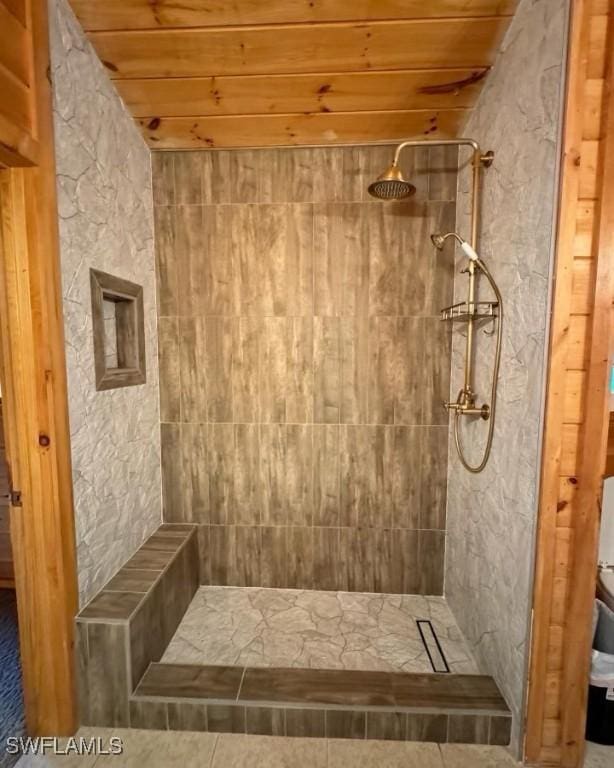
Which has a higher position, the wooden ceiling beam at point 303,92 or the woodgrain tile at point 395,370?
the wooden ceiling beam at point 303,92

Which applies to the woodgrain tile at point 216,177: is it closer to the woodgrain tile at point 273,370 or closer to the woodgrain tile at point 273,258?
the woodgrain tile at point 273,258

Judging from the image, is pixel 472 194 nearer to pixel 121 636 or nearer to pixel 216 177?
pixel 216 177

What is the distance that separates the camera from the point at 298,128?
1679mm

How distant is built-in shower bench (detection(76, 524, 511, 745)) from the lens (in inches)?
48.1

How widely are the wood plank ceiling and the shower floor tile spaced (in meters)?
2.36

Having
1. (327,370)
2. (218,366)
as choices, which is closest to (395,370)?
(327,370)

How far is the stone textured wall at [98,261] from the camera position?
4.09 ft

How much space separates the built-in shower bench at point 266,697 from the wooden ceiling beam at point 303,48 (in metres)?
2.10

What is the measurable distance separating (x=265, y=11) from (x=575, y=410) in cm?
167

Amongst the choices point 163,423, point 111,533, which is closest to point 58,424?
point 111,533

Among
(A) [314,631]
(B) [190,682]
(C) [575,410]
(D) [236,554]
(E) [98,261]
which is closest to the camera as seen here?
(C) [575,410]

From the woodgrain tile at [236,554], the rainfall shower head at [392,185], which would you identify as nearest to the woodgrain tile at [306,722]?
the woodgrain tile at [236,554]

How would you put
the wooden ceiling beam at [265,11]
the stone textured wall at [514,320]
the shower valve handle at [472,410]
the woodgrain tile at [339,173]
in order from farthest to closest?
the woodgrain tile at [339,173], the shower valve handle at [472,410], the wooden ceiling beam at [265,11], the stone textured wall at [514,320]

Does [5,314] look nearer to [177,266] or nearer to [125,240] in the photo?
[125,240]
